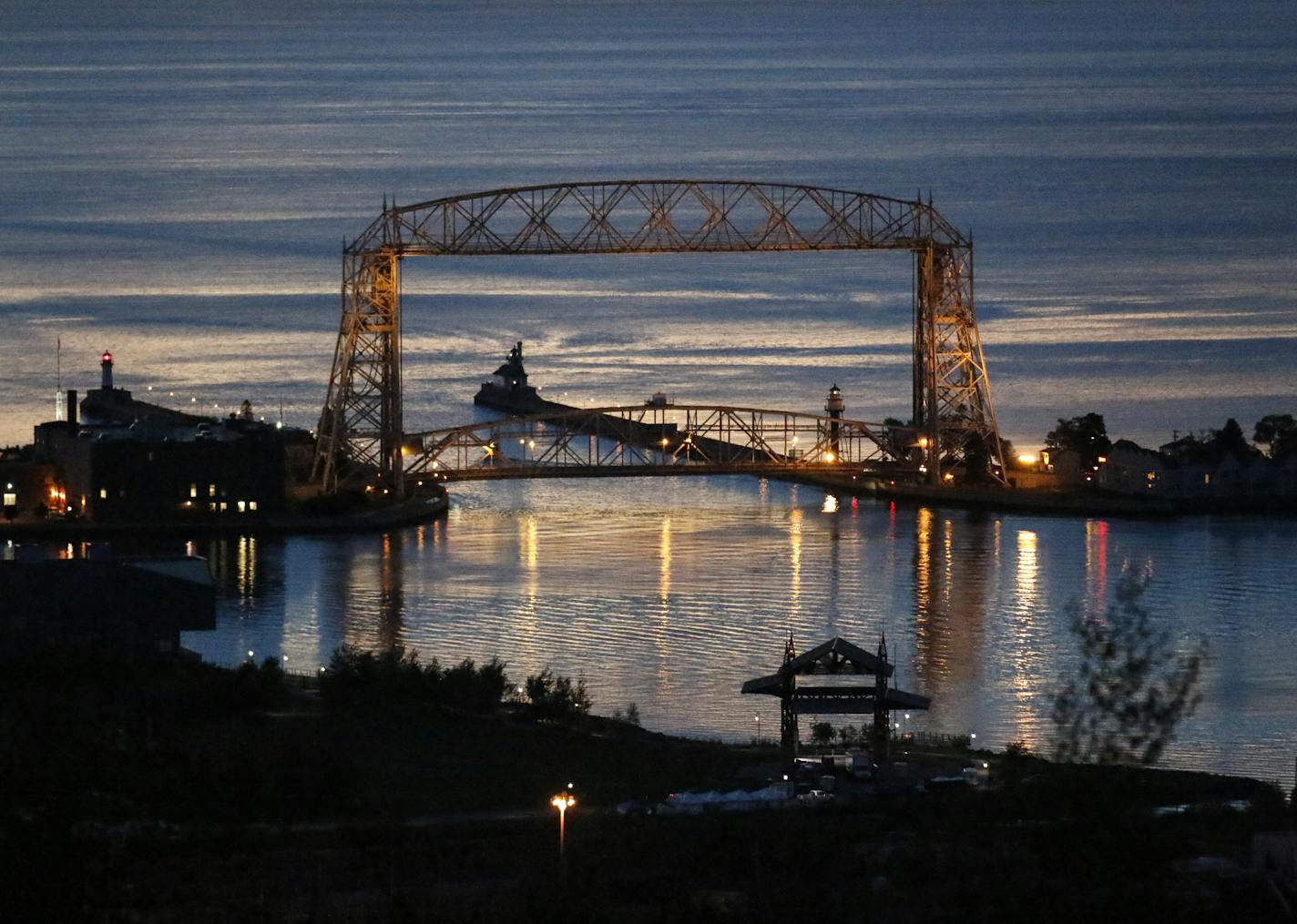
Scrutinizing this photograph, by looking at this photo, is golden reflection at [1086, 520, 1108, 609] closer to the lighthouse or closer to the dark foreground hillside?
the lighthouse

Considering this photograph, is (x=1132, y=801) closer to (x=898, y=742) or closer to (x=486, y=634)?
(x=898, y=742)

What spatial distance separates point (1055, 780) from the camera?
9078mm

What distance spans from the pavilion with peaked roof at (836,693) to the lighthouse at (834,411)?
13531 millimetres

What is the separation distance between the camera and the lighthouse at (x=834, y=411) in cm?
2756

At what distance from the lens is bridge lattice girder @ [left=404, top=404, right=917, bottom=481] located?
1050 inches

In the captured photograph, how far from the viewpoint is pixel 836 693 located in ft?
44.4

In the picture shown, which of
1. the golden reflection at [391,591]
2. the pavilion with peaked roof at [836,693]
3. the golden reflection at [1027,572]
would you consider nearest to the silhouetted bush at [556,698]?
the pavilion with peaked roof at [836,693]

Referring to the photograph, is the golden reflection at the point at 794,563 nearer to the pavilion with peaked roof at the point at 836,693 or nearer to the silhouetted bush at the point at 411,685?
the silhouetted bush at the point at 411,685

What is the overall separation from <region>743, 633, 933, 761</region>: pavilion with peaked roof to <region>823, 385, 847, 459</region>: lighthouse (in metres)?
13.5

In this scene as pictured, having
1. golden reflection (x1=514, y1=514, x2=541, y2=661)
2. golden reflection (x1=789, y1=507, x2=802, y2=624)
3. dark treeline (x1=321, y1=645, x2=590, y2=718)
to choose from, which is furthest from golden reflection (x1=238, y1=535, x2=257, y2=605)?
Result: dark treeline (x1=321, y1=645, x2=590, y2=718)

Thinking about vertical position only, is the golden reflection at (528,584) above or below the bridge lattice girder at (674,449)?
below

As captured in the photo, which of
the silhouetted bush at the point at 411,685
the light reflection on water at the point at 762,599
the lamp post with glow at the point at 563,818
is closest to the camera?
the lamp post with glow at the point at 563,818

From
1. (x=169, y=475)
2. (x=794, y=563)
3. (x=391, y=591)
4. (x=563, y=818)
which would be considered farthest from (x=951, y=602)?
(x=563, y=818)

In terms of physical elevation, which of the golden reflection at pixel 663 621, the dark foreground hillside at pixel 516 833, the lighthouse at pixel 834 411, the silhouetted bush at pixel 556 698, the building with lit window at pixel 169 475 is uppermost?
the lighthouse at pixel 834 411
